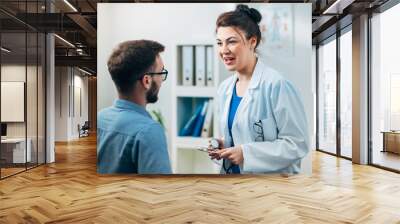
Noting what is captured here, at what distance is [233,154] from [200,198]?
4.42 ft

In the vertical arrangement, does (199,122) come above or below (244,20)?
below

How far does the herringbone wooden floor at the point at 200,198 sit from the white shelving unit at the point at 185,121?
0.71 feet

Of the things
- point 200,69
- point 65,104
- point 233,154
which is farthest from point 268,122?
point 65,104

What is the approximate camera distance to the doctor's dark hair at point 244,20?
20.9ft

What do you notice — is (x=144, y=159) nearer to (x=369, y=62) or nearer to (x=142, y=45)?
(x=142, y=45)

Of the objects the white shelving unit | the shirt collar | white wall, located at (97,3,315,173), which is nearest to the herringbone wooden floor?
the white shelving unit

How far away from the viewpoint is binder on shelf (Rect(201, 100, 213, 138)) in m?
6.38

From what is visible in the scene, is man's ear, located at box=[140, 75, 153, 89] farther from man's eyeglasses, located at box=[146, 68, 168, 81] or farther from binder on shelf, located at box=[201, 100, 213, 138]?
binder on shelf, located at box=[201, 100, 213, 138]

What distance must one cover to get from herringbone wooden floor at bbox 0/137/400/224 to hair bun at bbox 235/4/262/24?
2486 mm

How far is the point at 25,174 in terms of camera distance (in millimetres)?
7254

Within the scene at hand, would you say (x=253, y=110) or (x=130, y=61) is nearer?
(x=253, y=110)

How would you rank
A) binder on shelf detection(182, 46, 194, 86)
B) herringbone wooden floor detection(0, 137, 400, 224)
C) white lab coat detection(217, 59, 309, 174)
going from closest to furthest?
herringbone wooden floor detection(0, 137, 400, 224) < white lab coat detection(217, 59, 309, 174) < binder on shelf detection(182, 46, 194, 86)

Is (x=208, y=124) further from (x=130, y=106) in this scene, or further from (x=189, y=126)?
(x=130, y=106)

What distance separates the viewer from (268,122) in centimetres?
620
